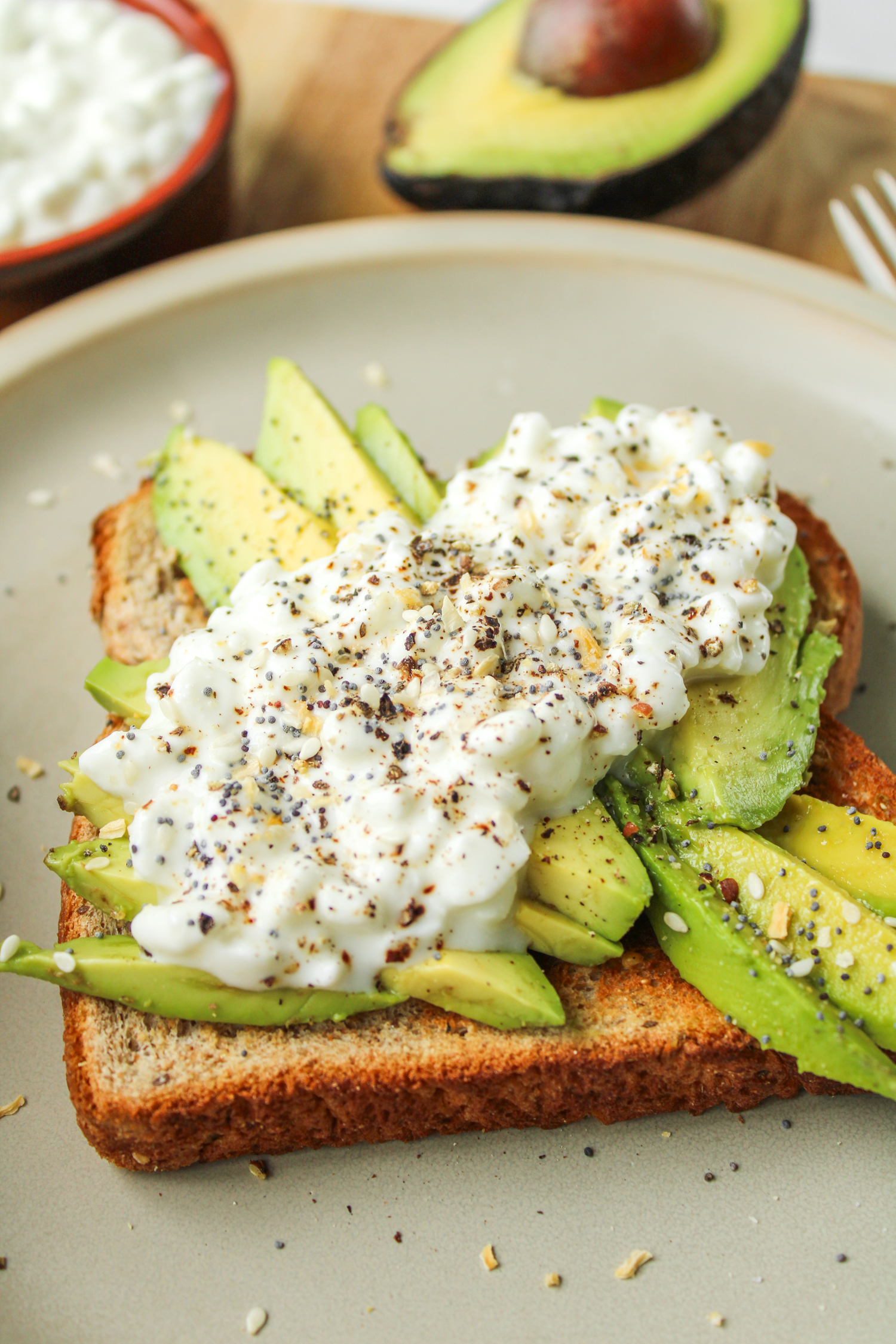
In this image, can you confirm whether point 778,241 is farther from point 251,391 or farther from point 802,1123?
point 802,1123

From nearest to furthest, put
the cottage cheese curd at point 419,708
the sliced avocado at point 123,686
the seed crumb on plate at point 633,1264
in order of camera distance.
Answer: the cottage cheese curd at point 419,708, the seed crumb on plate at point 633,1264, the sliced avocado at point 123,686

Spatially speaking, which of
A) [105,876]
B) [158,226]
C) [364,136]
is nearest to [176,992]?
[105,876]

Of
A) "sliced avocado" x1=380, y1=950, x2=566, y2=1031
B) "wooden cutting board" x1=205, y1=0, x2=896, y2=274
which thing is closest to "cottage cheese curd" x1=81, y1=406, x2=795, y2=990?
"sliced avocado" x1=380, y1=950, x2=566, y2=1031

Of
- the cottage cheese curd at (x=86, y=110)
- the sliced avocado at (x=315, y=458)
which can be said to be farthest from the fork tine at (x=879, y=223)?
the cottage cheese curd at (x=86, y=110)

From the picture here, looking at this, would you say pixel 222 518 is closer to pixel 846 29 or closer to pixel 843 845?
pixel 843 845

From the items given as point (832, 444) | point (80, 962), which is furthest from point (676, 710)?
point (832, 444)

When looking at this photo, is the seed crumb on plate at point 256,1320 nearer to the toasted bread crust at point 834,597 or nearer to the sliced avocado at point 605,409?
the toasted bread crust at point 834,597
